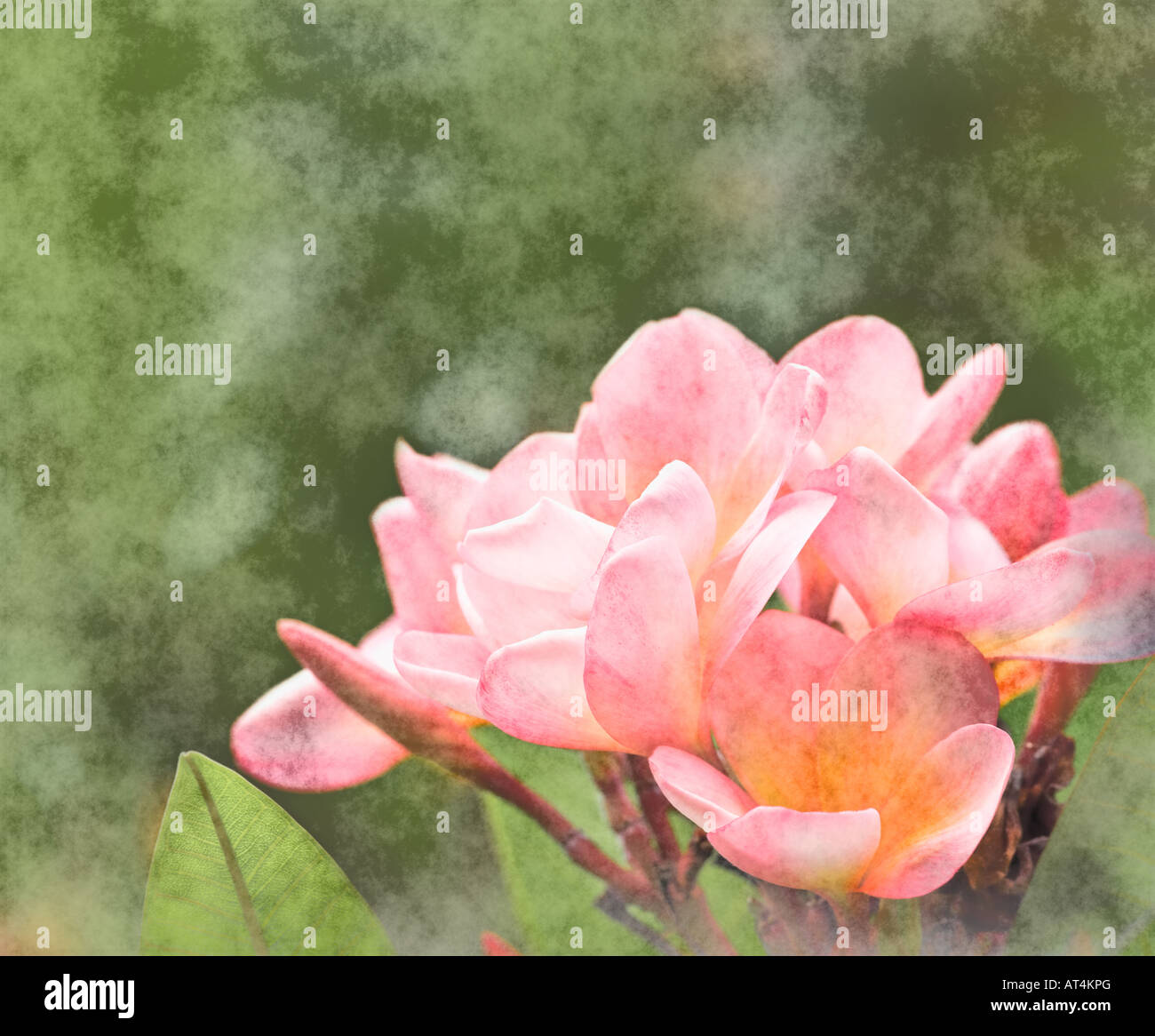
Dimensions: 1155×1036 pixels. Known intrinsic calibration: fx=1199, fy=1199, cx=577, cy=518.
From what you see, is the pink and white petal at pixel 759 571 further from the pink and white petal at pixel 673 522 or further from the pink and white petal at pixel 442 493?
the pink and white petal at pixel 442 493

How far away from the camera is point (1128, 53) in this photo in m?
0.71

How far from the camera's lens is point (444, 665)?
1.51 ft

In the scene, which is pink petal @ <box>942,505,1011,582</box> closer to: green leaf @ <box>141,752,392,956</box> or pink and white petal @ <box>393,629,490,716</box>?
pink and white petal @ <box>393,629,490,716</box>

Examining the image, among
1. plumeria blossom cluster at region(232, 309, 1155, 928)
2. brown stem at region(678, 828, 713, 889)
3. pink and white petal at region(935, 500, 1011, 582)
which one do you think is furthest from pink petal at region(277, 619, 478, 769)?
pink and white petal at region(935, 500, 1011, 582)

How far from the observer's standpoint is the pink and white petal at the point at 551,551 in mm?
457

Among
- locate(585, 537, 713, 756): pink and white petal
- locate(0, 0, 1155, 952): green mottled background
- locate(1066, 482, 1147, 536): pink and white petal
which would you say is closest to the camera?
locate(585, 537, 713, 756): pink and white petal

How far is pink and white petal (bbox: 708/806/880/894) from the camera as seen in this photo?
0.42 metres

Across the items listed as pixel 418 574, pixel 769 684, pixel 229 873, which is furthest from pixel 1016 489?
pixel 229 873

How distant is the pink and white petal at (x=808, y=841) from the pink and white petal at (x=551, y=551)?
108 mm

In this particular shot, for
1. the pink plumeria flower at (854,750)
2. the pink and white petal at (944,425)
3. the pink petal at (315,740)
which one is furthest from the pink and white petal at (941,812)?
the pink petal at (315,740)

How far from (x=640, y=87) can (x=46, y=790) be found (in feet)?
1.78
